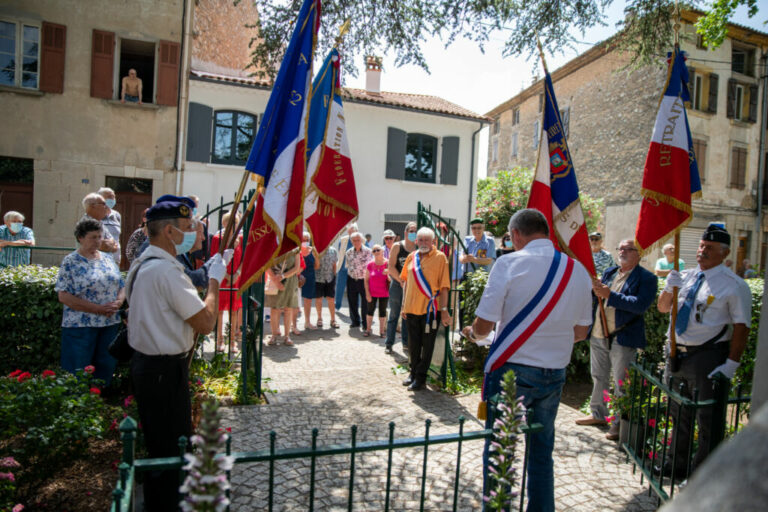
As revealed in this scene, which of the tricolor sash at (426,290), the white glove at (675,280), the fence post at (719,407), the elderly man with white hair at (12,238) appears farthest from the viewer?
the elderly man with white hair at (12,238)

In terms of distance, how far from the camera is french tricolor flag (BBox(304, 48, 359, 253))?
4.55 meters

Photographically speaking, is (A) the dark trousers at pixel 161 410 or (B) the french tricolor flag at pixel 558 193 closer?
(A) the dark trousers at pixel 161 410

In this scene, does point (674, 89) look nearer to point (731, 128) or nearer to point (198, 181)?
point (198, 181)

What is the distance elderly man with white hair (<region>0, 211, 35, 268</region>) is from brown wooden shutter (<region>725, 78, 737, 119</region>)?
25.8 meters

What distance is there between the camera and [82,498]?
3258 millimetres

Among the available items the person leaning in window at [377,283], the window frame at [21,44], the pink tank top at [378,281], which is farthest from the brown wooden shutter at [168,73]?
the pink tank top at [378,281]

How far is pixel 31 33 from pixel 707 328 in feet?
53.6

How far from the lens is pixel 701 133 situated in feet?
70.2

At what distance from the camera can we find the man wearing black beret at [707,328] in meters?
3.80

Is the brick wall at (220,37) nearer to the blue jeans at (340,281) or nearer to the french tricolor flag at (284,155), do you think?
the blue jeans at (340,281)

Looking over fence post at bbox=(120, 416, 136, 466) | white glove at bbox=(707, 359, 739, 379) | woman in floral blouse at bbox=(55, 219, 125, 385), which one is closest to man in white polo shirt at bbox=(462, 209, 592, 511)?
white glove at bbox=(707, 359, 739, 379)

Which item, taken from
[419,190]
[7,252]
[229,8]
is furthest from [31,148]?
[419,190]

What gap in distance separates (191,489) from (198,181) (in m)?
16.1

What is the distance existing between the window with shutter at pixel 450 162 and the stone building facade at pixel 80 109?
9534mm
